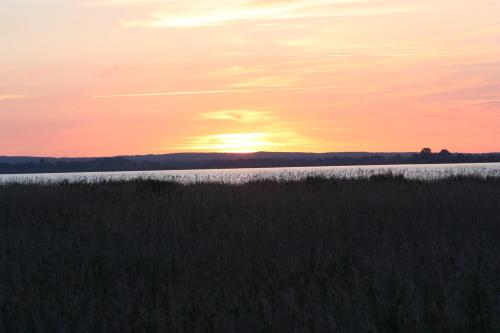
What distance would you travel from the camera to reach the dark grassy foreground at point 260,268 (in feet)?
18.9

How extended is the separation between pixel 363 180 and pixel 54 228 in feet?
40.3

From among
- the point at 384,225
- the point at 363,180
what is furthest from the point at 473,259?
the point at 363,180

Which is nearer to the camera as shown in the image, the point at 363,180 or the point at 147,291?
the point at 147,291

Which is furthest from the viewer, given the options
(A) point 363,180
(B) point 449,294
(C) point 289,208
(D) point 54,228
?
(A) point 363,180

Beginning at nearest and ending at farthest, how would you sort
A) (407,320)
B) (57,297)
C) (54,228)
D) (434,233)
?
(407,320) → (57,297) → (434,233) → (54,228)

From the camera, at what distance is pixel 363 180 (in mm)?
21156

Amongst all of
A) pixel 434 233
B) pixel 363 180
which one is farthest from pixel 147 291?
pixel 363 180

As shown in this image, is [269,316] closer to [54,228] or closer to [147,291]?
[147,291]

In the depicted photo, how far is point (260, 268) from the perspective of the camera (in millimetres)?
7801

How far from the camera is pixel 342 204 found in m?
13.2

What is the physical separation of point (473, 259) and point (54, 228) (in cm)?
777

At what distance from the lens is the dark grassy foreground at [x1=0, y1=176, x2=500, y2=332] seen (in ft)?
18.9

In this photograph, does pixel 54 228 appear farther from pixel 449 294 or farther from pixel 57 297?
pixel 449 294

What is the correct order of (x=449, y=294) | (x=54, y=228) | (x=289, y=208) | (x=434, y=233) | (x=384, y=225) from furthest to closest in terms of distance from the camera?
(x=289, y=208) < (x=54, y=228) < (x=384, y=225) < (x=434, y=233) < (x=449, y=294)
